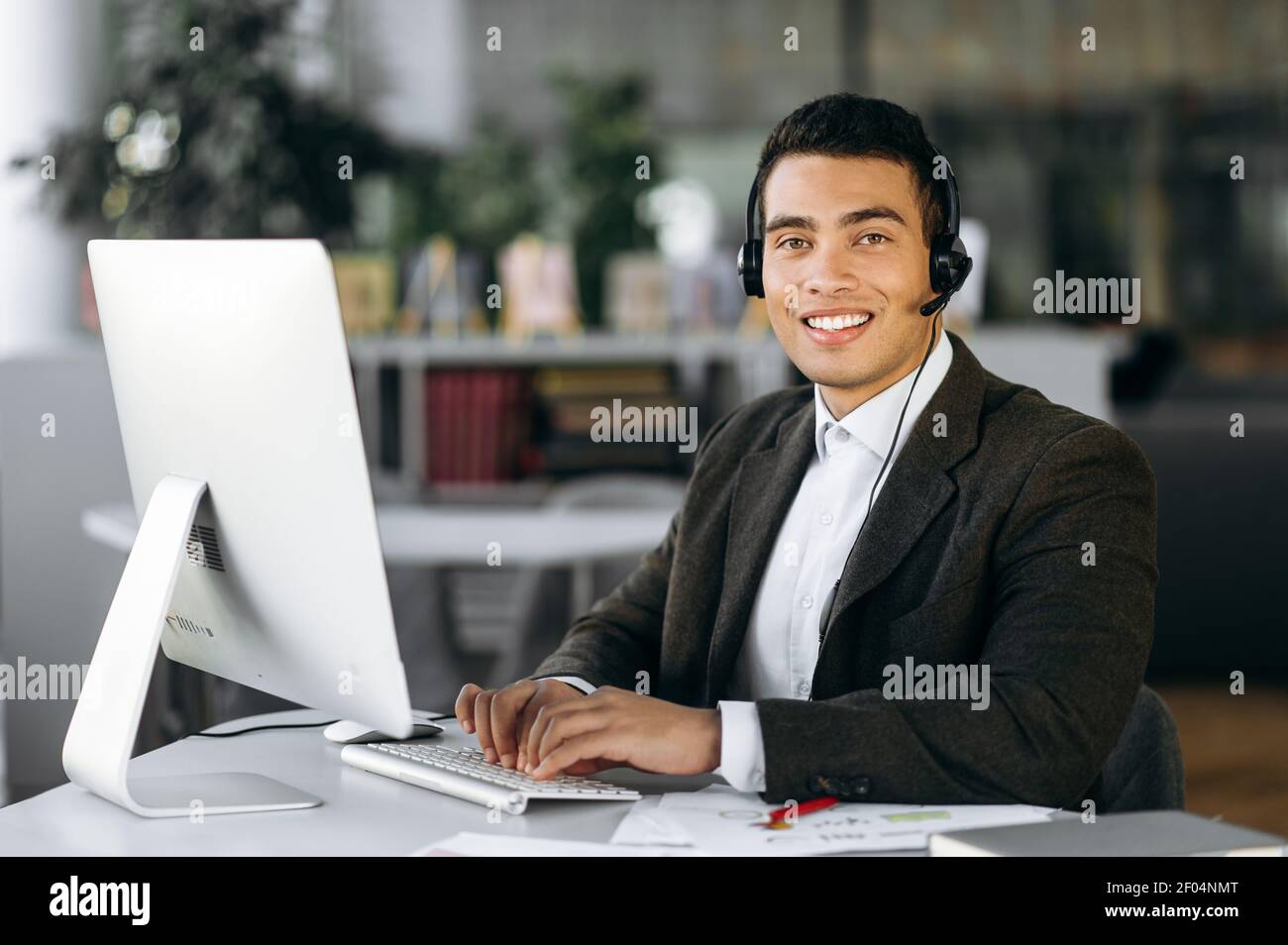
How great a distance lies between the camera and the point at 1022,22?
9.06 meters

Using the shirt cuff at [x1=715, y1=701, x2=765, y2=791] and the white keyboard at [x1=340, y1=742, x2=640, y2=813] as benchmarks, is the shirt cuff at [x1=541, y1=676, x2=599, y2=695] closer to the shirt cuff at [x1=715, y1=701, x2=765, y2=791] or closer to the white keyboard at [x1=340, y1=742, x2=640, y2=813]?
the white keyboard at [x1=340, y1=742, x2=640, y2=813]

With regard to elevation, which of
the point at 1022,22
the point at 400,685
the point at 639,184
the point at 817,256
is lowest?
the point at 400,685

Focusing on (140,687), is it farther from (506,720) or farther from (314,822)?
(506,720)

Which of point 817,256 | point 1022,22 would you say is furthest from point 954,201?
point 1022,22

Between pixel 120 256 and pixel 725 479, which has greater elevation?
pixel 120 256

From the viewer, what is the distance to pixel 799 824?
122cm

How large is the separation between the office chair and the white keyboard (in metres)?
0.53

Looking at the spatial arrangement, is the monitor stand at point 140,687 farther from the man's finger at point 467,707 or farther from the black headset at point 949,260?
the black headset at point 949,260

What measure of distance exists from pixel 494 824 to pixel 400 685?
143 mm

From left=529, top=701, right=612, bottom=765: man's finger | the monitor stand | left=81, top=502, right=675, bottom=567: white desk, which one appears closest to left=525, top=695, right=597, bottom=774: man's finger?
left=529, top=701, right=612, bottom=765: man's finger

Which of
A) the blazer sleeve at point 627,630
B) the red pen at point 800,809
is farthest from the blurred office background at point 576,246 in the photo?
the red pen at point 800,809

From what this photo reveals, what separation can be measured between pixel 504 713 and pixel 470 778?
3.2 inches

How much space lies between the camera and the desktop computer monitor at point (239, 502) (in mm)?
1191
